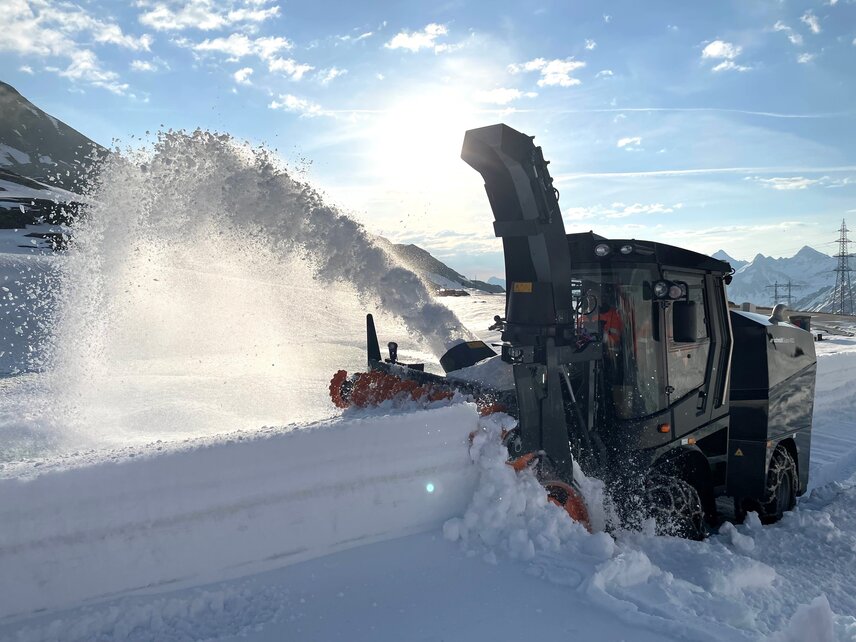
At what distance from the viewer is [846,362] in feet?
36.7

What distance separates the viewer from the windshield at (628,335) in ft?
14.4

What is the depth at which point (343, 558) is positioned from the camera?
9.94ft

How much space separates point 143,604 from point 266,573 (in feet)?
1.79

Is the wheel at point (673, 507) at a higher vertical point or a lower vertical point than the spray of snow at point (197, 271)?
lower

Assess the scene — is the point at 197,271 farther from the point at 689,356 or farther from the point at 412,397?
the point at 689,356

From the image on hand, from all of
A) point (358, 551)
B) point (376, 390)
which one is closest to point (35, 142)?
point (376, 390)

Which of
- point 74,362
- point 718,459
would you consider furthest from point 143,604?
point 74,362

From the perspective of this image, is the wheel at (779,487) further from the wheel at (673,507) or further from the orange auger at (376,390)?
the orange auger at (376,390)

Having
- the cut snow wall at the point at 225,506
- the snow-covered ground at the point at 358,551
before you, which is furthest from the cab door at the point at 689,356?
the cut snow wall at the point at 225,506

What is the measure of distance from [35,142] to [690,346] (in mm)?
101553

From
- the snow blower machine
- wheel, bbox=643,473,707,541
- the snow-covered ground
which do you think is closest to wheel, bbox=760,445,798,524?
the snow blower machine

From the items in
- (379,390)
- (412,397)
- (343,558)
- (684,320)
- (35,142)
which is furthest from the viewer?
(35,142)

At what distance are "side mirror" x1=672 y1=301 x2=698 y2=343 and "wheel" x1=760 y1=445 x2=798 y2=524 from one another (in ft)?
6.28

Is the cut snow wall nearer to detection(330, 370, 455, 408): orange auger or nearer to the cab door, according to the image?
detection(330, 370, 455, 408): orange auger
